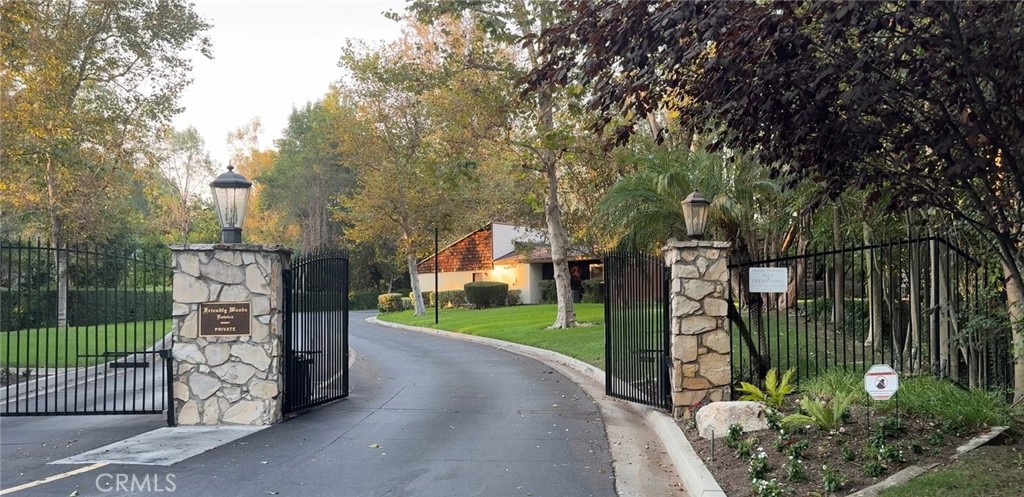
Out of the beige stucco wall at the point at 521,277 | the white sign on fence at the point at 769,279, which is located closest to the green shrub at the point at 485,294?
the beige stucco wall at the point at 521,277

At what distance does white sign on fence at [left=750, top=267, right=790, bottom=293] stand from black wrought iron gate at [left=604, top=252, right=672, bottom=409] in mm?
1014

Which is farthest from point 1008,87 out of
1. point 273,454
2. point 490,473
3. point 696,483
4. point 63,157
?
point 63,157

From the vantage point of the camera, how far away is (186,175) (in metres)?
54.7

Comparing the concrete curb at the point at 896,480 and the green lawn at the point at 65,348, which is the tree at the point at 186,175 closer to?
the green lawn at the point at 65,348

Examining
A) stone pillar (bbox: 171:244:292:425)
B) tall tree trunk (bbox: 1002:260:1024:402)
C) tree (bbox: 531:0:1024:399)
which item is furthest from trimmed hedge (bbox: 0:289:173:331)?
tall tree trunk (bbox: 1002:260:1024:402)

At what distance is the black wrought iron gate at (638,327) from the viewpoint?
29.7 ft

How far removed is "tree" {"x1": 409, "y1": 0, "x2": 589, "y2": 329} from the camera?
1626cm

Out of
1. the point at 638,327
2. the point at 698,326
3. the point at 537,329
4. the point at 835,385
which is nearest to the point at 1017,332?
the point at 835,385

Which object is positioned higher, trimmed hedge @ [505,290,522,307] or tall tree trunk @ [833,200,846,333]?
tall tree trunk @ [833,200,846,333]

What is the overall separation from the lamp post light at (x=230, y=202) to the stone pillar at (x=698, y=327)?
5.27 m

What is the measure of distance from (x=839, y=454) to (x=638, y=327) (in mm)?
3824

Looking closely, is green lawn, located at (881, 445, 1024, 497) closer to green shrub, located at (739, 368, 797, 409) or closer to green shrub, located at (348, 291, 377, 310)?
green shrub, located at (739, 368, 797, 409)

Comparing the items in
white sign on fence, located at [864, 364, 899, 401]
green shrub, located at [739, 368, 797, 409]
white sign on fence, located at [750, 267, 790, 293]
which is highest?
white sign on fence, located at [750, 267, 790, 293]

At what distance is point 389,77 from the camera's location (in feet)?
62.5
